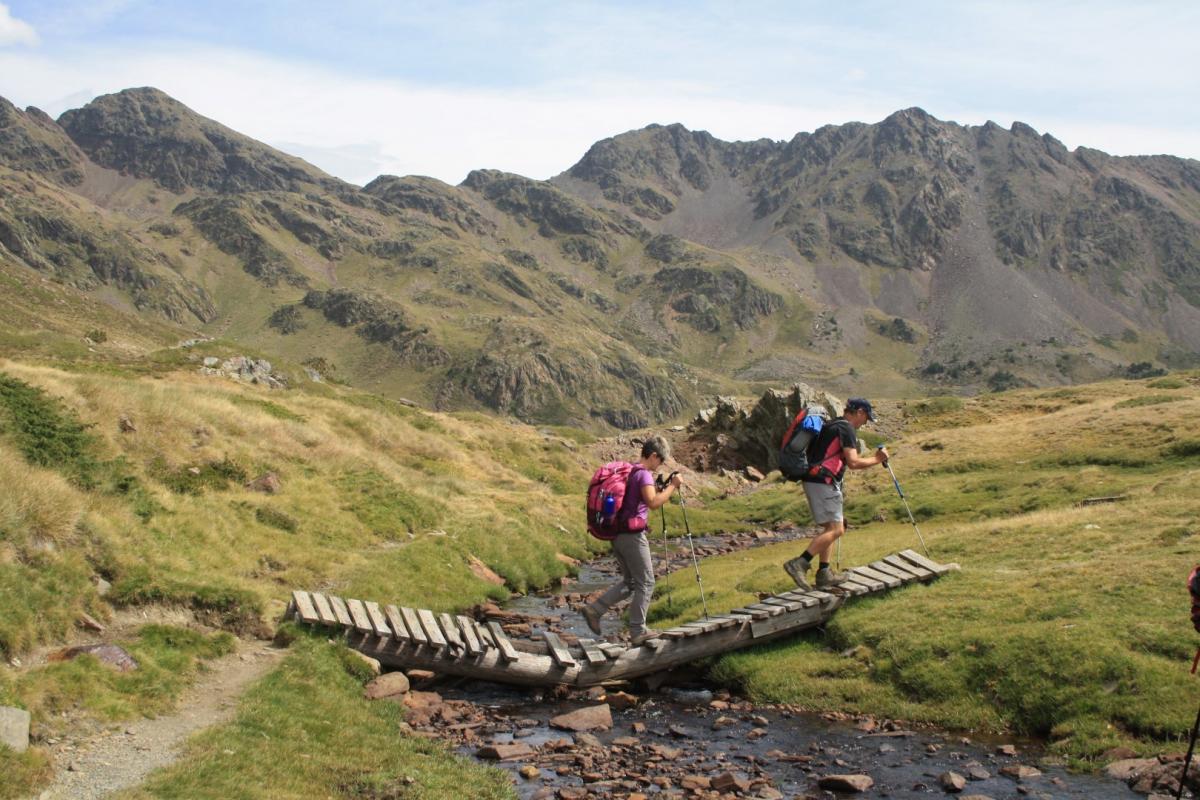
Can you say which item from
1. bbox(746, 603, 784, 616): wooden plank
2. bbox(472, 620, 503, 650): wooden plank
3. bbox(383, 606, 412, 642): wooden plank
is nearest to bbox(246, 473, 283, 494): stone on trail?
bbox(383, 606, 412, 642): wooden plank

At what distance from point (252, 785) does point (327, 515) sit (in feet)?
63.9

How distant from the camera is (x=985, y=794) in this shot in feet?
40.3

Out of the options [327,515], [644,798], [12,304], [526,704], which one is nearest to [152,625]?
[526,704]

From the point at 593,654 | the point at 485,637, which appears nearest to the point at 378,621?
the point at 485,637

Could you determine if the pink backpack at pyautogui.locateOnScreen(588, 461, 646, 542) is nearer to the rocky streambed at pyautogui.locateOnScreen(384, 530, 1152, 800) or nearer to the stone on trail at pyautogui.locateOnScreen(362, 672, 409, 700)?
the rocky streambed at pyautogui.locateOnScreen(384, 530, 1152, 800)

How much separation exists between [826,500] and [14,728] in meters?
15.0

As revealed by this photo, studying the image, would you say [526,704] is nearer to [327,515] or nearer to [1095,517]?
[327,515]

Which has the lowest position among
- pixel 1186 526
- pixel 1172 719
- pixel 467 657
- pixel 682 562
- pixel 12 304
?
pixel 682 562

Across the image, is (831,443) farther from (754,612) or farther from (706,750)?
(706,750)

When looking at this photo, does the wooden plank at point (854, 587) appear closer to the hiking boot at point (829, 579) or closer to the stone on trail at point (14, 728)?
the hiking boot at point (829, 579)

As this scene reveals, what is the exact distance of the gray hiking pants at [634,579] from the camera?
17.8 meters

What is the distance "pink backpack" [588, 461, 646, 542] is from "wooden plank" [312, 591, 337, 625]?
6062 mm

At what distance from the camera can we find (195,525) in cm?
2303

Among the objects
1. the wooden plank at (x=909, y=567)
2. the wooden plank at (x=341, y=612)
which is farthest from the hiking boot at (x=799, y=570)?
the wooden plank at (x=341, y=612)
